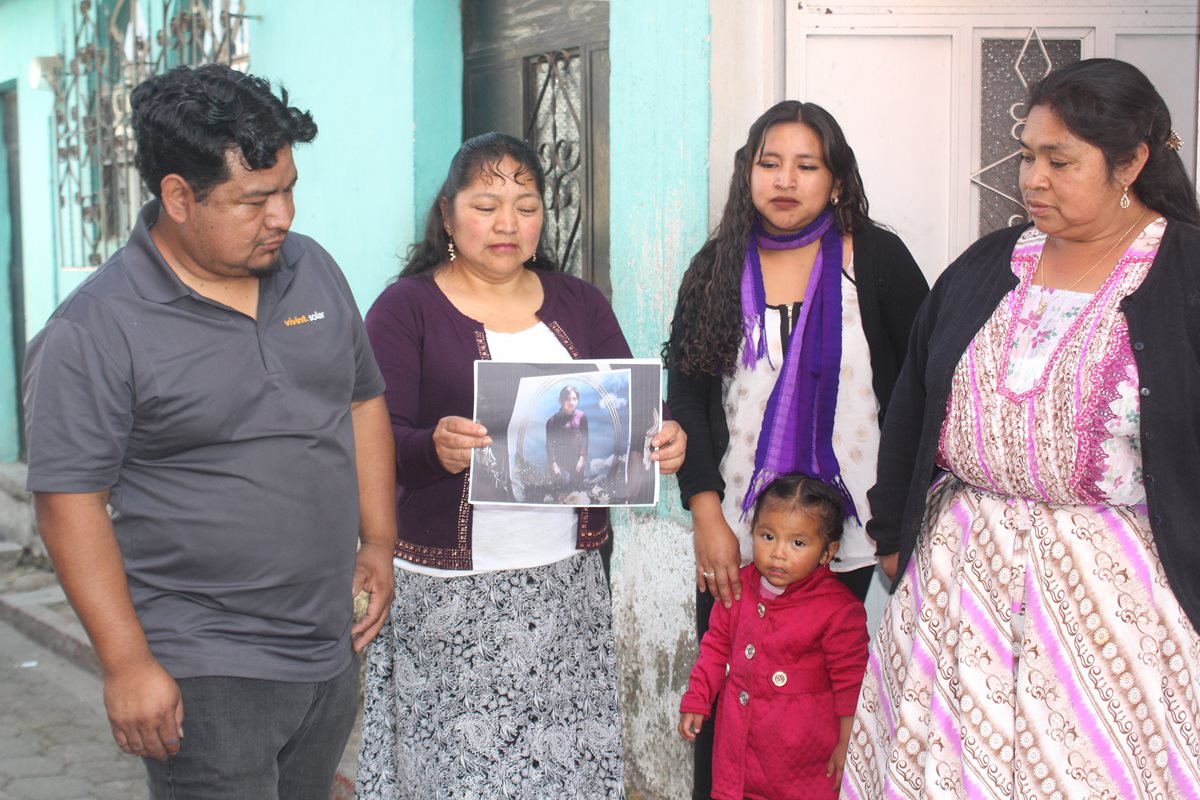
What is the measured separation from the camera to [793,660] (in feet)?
10.2

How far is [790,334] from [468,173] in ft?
2.81

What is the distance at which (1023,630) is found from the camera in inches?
99.3

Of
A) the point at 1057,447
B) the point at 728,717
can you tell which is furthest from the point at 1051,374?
the point at 728,717

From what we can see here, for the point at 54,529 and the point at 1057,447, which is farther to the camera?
the point at 1057,447

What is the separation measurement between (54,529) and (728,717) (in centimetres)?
167

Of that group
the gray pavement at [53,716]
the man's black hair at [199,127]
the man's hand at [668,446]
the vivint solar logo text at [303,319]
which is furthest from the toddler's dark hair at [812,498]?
the gray pavement at [53,716]

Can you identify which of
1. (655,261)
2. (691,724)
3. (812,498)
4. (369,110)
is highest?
(369,110)

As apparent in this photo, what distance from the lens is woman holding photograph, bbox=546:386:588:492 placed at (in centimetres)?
283

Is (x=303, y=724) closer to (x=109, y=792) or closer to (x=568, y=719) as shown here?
(x=568, y=719)

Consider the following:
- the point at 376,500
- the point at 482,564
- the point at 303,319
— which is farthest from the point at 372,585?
the point at 303,319

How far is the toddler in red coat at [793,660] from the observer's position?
3080mm

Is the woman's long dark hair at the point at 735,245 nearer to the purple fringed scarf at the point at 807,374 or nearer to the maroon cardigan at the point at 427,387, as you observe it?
the purple fringed scarf at the point at 807,374

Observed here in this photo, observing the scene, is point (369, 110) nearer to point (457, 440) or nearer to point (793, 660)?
point (457, 440)

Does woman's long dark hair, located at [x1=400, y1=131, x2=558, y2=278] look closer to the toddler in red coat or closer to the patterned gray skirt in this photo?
the patterned gray skirt
